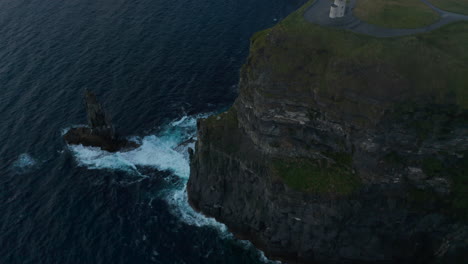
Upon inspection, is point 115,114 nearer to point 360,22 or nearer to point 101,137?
point 101,137

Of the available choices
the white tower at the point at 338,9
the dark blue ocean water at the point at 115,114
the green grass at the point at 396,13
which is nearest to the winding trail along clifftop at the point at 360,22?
the white tower at the point at 338,9

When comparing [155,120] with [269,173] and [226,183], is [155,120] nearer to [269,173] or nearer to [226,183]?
[226,183]

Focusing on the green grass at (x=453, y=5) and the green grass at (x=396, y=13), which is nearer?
the green grass at (x=396, y=13)

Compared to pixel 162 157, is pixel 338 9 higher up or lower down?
higher up

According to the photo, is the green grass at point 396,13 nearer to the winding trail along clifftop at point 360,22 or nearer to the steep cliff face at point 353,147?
the winding trail along clifftop at point 360,22

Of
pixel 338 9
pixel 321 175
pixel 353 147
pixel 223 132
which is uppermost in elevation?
pixel 338 9

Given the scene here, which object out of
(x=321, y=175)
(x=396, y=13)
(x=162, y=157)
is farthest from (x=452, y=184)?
(x=162, y=157)

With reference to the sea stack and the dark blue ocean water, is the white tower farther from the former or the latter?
the sea stack

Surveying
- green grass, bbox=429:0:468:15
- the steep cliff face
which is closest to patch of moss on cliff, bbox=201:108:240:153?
the steep cliff face
